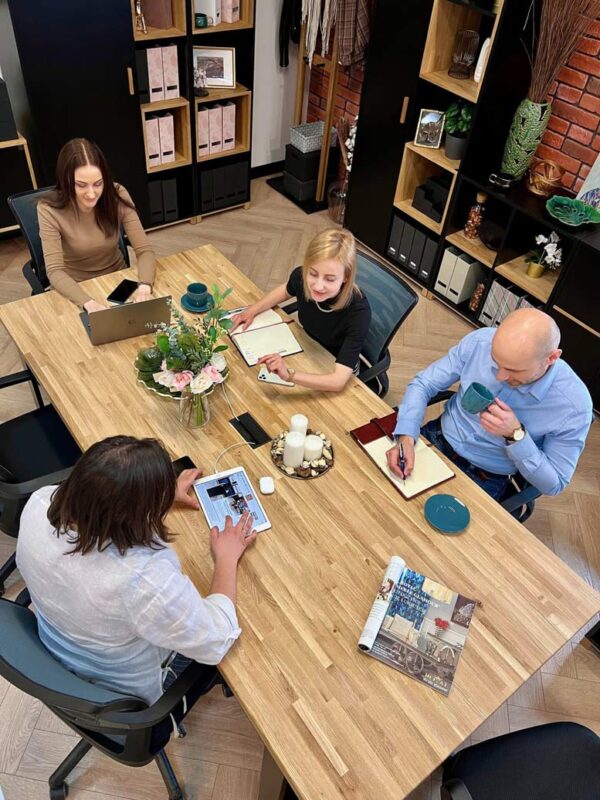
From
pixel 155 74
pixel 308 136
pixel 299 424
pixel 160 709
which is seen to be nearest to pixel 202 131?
pixel 155 74

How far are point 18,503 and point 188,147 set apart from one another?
3.34 metres

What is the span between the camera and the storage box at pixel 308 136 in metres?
5.00

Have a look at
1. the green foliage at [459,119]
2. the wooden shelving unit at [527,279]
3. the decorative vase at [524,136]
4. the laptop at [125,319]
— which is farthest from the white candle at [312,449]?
the green foliage at [459,119]

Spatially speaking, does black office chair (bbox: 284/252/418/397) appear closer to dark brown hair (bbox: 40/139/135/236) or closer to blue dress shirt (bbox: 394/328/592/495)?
blue dress shirt (bbox: 394/328/592/495)

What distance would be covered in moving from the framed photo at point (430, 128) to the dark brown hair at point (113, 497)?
11.2 feet

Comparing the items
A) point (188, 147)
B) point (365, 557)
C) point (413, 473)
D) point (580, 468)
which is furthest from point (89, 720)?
point (188, 147)

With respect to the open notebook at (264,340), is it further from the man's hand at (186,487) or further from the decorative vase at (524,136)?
the decorative vase at (524,136)

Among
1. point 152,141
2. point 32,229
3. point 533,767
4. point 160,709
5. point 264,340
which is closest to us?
point 160,709

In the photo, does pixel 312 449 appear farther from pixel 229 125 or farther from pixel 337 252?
pixel 229 125

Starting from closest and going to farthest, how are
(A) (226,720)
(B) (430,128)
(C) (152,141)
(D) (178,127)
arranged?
1. (A) (226,720)
2. (B) (430,128)
3. (C) (152,141)
4. (D) (178,127)

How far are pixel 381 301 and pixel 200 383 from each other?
1031mm

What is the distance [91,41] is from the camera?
3.74 metres

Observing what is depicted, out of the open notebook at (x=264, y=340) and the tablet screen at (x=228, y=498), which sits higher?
the open notebook at (x=264, y=340)

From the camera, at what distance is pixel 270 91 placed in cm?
516
